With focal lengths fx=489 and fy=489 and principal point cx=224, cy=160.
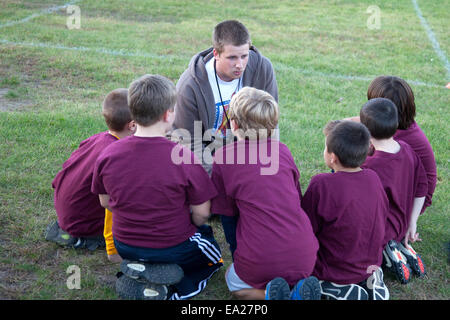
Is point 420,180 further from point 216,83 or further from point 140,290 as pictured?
point 140,290

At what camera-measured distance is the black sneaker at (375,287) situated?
3.04 meters

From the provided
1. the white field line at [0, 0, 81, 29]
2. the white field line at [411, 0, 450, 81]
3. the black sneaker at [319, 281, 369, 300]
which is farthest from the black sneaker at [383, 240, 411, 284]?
the white field line at [0, 0, 81, 29]

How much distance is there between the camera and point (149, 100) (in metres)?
2.86

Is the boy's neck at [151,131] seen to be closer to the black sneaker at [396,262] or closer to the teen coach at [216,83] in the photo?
the teen coach at [216,83]

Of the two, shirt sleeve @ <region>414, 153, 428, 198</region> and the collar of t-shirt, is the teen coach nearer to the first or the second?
the collar of t-shirt

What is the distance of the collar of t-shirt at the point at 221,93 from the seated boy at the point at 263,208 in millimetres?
1116

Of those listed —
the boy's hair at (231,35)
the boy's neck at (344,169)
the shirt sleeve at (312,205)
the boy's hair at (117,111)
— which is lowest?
the shirt sleeve at (312,205)

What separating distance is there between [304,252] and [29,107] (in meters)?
4.35

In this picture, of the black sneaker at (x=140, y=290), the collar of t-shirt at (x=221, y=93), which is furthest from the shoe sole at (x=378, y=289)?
the collar of t-shirt at (x=221, y=93)

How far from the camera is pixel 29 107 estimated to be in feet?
19.4

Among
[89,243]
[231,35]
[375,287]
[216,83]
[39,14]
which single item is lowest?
[89,243]

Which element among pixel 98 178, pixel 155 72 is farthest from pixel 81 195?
pixel 155 72

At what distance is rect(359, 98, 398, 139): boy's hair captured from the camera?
3.21 meters

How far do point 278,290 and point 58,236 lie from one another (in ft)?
5.64
